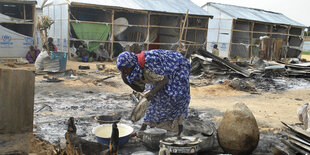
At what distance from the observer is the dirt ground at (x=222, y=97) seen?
17.5ft

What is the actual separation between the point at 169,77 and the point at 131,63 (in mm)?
508

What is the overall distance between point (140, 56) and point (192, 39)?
16364 mm

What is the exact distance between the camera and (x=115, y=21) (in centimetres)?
1473

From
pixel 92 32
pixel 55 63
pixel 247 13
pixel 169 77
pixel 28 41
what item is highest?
pixel 247 13

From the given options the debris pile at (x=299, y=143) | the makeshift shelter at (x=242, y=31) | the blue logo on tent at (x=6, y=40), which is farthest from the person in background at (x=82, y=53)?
the debris pile at (x=299, y=143)

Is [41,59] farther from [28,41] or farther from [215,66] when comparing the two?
[215,66]

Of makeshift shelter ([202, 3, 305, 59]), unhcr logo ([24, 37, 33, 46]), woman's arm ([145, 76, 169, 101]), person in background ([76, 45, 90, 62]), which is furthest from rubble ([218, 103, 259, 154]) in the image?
makeshift shelter ([202, 3, 305, 59])

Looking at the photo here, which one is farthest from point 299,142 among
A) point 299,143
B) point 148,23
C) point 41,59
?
point 148,23

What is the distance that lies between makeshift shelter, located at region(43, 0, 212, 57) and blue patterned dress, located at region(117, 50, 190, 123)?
31.4 ft

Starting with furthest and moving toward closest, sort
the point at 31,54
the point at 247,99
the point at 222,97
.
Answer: the point at 31,54, the point at 222,97, the point at 247,99

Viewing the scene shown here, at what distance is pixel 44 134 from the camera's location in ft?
12.0

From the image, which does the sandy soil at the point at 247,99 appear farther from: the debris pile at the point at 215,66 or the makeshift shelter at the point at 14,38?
the makeshift shelter at the point at 14,38

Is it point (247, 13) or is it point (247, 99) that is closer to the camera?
point (247, 99)

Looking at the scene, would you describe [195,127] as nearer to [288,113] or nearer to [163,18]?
[288,113]
